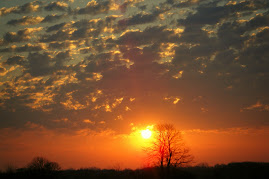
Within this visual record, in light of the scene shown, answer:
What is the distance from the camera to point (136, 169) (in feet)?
321

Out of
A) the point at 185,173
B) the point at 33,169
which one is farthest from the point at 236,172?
the point at 33,169

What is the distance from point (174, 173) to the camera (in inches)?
3275

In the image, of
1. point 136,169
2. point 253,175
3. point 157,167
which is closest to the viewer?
point 253,175

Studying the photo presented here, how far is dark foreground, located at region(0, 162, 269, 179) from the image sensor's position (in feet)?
268

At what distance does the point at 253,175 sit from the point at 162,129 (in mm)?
26409

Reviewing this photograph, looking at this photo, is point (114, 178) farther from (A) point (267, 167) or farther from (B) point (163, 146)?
(A) point (267, 167)

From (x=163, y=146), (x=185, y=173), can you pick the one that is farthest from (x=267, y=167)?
(x=163, y=146)

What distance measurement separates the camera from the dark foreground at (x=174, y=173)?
81.6 m

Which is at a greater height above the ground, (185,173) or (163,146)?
(163,146)

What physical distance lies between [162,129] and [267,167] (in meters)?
29.1

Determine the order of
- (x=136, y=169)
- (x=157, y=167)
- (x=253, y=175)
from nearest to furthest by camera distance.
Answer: (x=253, y=175) < (x=157, y=167) < (x=136, y=169)

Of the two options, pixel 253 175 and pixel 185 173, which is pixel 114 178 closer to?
pixel 185 173

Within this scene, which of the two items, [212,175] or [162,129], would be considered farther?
[162,129]

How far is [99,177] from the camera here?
90375 mm
